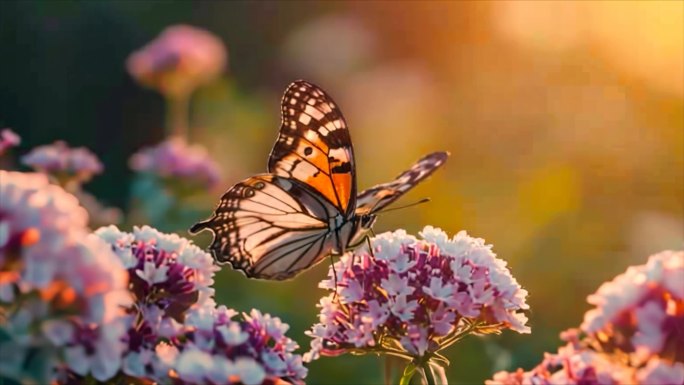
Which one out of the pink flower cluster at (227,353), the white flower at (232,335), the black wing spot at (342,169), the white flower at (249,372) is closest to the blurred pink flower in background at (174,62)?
the black wing spot at (342,169)

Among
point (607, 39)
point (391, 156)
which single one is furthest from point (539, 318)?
point (607, 39)

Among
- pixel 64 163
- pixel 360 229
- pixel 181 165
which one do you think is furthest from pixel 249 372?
pixel 181 165

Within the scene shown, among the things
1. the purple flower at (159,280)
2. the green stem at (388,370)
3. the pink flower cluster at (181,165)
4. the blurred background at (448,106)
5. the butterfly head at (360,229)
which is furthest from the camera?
the blurred background at (448,106)

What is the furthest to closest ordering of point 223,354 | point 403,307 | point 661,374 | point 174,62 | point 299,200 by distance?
point 174,62 < point 299,200 < point 403,307 < point 223,354 < point 661,374

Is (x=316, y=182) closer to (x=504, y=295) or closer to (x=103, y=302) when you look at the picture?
(x=504, y=295)

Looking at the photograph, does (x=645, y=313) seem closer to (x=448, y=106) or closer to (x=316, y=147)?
(x=316, y=147)

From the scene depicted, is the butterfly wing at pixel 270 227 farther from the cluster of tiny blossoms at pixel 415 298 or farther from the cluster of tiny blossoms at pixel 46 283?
the cluster of tiny blossoms at pixel 46 283
